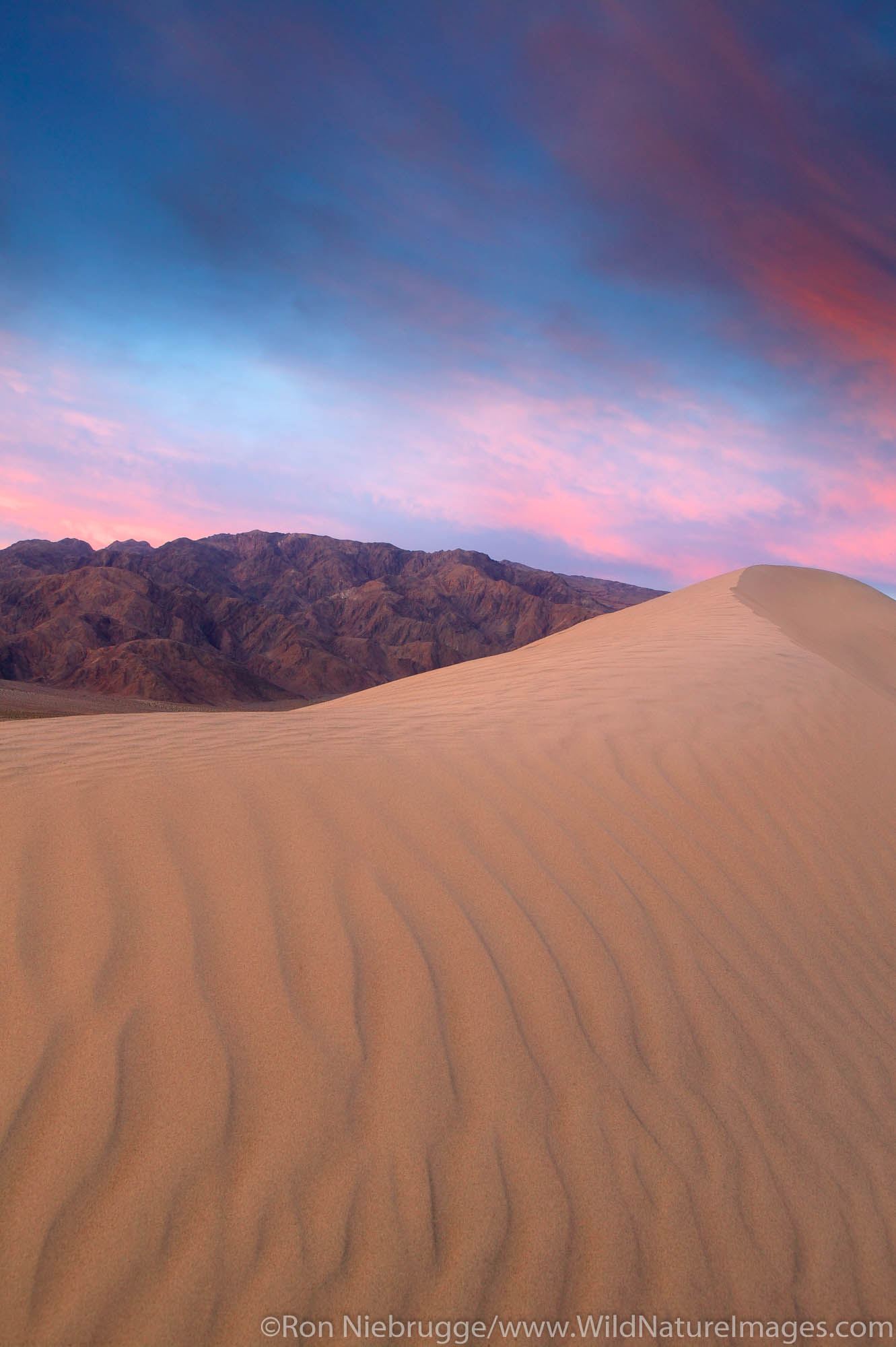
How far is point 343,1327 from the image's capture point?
4.86 ft

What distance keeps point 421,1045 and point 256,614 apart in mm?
58182

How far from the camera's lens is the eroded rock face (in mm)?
41156

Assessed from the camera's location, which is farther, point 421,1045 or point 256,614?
point 256,614

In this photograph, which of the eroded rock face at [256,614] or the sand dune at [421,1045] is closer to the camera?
the sand dune at [421,1045]

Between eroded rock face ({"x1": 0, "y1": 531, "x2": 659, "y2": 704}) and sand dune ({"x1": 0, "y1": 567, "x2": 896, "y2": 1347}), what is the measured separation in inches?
1485

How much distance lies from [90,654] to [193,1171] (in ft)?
145

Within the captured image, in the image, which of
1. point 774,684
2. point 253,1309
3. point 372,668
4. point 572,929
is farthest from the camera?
point 372,668

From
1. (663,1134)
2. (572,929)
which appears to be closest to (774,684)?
(572,929)

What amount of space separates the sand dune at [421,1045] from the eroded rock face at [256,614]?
37732 millimetres

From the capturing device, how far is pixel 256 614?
5769cm

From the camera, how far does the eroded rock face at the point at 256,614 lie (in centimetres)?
4116

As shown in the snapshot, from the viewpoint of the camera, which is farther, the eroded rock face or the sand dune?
the eroded rock face

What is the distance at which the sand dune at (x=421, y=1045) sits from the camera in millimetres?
1569

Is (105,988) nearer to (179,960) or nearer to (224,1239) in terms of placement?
(179,960)
